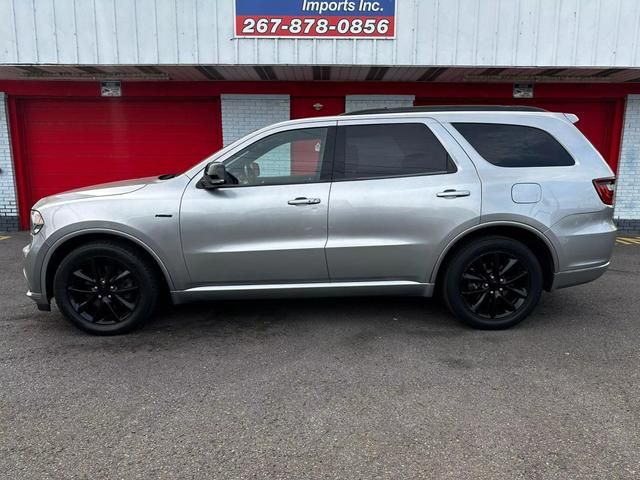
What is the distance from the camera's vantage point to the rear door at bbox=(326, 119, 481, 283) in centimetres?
410

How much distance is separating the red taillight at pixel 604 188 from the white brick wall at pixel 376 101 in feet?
17.0

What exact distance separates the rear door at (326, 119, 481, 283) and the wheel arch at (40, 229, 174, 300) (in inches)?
57.4

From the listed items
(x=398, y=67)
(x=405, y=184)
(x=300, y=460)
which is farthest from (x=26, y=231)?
(x=300, y=460)

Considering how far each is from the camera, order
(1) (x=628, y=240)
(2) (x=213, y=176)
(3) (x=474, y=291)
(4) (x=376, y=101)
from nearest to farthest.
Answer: (2) (x=213, y=176)
(3) (x=474, y=291)
(1) (x=628, y=240)
(4) (x=376, y=101)

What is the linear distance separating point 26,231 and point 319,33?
667 centimetres

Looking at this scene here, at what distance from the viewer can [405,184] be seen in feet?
13.6

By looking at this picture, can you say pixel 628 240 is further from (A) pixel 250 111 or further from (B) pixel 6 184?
(B) pixel 6 184

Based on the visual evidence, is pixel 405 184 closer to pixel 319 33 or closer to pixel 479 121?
pixel 479 121

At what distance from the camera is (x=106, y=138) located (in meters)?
9.20

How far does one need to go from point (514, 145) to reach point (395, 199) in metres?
1.18

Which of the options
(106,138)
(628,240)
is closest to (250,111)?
(106,138)

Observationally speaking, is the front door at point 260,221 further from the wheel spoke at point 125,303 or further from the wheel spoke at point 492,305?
the wheel spoke at point 492,305

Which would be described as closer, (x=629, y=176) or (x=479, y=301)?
(x=479, y=301)

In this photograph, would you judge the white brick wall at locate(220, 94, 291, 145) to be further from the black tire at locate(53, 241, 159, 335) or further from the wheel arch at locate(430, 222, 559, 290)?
the wheel arch at locate(430, 222, 559, 290)
